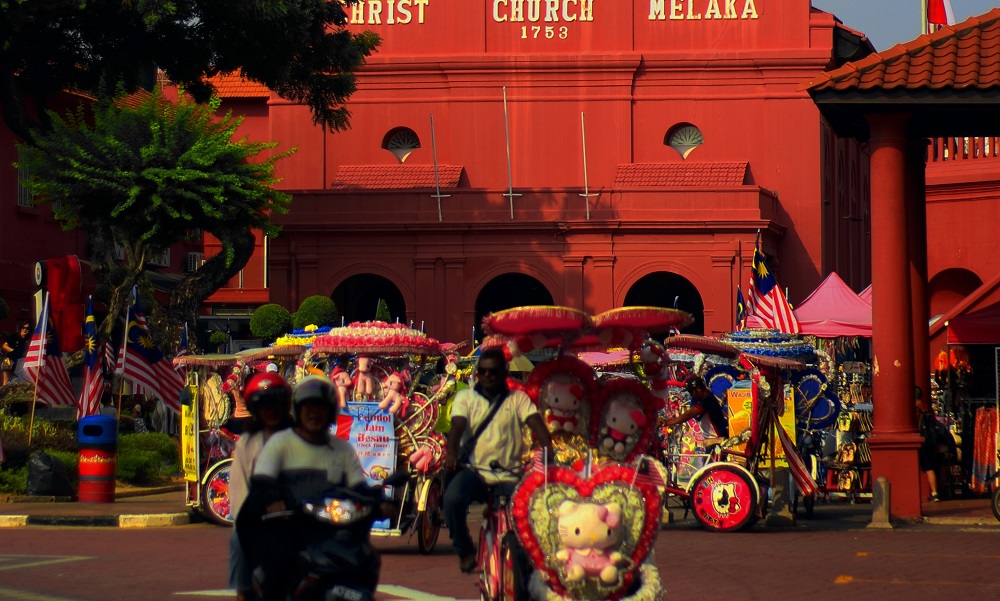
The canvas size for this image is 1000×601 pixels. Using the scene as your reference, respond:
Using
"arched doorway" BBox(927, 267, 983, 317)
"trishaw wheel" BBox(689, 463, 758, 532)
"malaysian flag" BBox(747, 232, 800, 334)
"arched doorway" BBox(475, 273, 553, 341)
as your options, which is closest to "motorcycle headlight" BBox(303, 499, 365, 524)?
"trishaw wheel" BBox(689, 463, 758, 532)

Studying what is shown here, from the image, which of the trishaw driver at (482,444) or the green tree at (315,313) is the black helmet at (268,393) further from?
the green tree at (315,313)

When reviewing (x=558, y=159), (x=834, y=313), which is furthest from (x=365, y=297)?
(x=834, y=313)

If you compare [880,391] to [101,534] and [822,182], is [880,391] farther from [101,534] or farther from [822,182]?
[822,182]

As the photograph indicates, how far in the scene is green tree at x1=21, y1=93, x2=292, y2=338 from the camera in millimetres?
29062

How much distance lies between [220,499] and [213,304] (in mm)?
38500

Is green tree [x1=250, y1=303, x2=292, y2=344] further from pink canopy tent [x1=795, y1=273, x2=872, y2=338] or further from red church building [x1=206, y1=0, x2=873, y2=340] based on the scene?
pink canopy tent [x1=795, y1=273, x2=872, y2=338]

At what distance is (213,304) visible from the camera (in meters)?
54.9

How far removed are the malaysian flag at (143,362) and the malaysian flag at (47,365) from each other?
91 cm

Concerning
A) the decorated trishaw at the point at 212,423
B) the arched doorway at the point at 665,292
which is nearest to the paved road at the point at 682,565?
the decorated trishaw at the point at 212,423

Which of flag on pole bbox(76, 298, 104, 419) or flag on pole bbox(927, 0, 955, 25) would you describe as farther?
flag on pole bbox(927, 0, 955, 25)

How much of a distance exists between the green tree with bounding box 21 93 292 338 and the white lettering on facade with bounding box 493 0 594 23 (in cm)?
1634

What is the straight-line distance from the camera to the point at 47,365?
22469 mm

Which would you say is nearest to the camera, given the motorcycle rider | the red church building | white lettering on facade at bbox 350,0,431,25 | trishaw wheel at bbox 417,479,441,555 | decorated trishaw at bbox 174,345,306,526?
the motorcycle rider

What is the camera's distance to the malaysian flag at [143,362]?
917 inches
